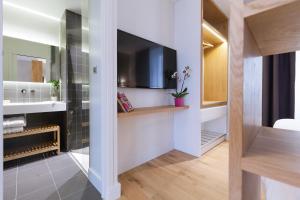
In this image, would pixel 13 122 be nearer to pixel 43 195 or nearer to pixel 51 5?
pixel 43 195

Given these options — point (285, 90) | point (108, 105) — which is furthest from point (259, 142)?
point (285, 90)

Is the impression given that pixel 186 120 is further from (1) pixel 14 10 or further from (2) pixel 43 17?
(1) pixel 14 10

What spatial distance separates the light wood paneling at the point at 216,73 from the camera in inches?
111

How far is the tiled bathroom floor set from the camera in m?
1.33

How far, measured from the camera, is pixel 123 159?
169cm

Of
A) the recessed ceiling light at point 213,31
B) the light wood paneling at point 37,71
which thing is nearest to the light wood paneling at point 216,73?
the recessed ceiling light at point 213,31

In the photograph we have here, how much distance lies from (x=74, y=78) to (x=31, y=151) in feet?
3.79

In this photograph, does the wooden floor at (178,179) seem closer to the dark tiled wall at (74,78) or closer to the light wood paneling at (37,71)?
the dark tiled wall at (74,78)

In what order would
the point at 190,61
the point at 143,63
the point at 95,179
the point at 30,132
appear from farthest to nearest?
the point at 190,61, the point at 30,132, the point at 143,63, the point at 95,179

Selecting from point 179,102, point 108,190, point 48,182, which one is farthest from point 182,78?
point 48,182

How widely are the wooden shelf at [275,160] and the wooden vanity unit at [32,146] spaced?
249cm

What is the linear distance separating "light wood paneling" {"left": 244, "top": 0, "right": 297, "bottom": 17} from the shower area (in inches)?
92.8

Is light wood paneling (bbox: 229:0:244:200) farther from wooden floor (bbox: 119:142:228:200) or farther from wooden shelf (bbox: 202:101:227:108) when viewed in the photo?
wooden shelf (bbox: 202:101:227:108)

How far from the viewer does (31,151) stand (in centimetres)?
202
